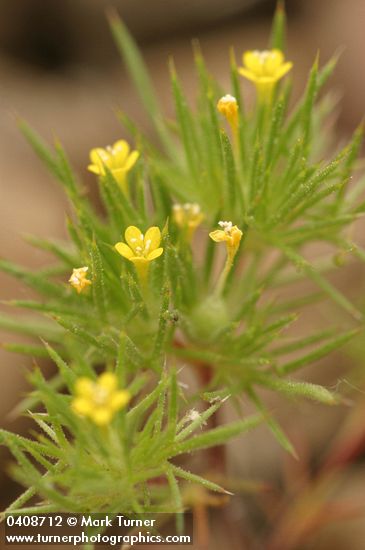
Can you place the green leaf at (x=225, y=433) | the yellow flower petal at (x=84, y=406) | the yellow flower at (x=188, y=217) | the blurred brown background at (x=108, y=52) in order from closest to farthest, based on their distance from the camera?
the yellow flower petal at (x=84, y=406) < the green leaf at (x=225, y=433) < the yellow flower at (x=188, y=217) < the blurred brown background at (x=108, y=52)

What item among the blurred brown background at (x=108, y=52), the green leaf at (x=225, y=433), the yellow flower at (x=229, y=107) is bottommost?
the green leaf at (x=225, y=433)

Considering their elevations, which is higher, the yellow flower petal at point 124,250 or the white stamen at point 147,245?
the white stamen at point 147,245

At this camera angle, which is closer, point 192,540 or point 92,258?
point 92,258

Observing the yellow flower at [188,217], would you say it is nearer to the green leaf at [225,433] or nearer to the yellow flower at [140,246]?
the yellow flower at [140,246]

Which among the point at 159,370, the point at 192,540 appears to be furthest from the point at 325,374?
the point at 159,370

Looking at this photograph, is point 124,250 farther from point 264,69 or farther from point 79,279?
point 264,69

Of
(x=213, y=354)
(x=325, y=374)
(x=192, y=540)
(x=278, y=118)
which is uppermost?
(x=325, y=374)

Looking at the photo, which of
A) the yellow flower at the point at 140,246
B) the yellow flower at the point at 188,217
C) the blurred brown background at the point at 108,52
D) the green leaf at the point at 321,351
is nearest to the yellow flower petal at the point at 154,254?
the yellow flower at the point at 140,246

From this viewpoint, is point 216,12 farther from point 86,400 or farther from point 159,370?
point 86,400

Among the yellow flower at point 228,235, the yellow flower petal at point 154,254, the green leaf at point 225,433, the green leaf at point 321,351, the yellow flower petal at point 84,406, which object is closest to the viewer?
the yellow flower petal at point 84,406
